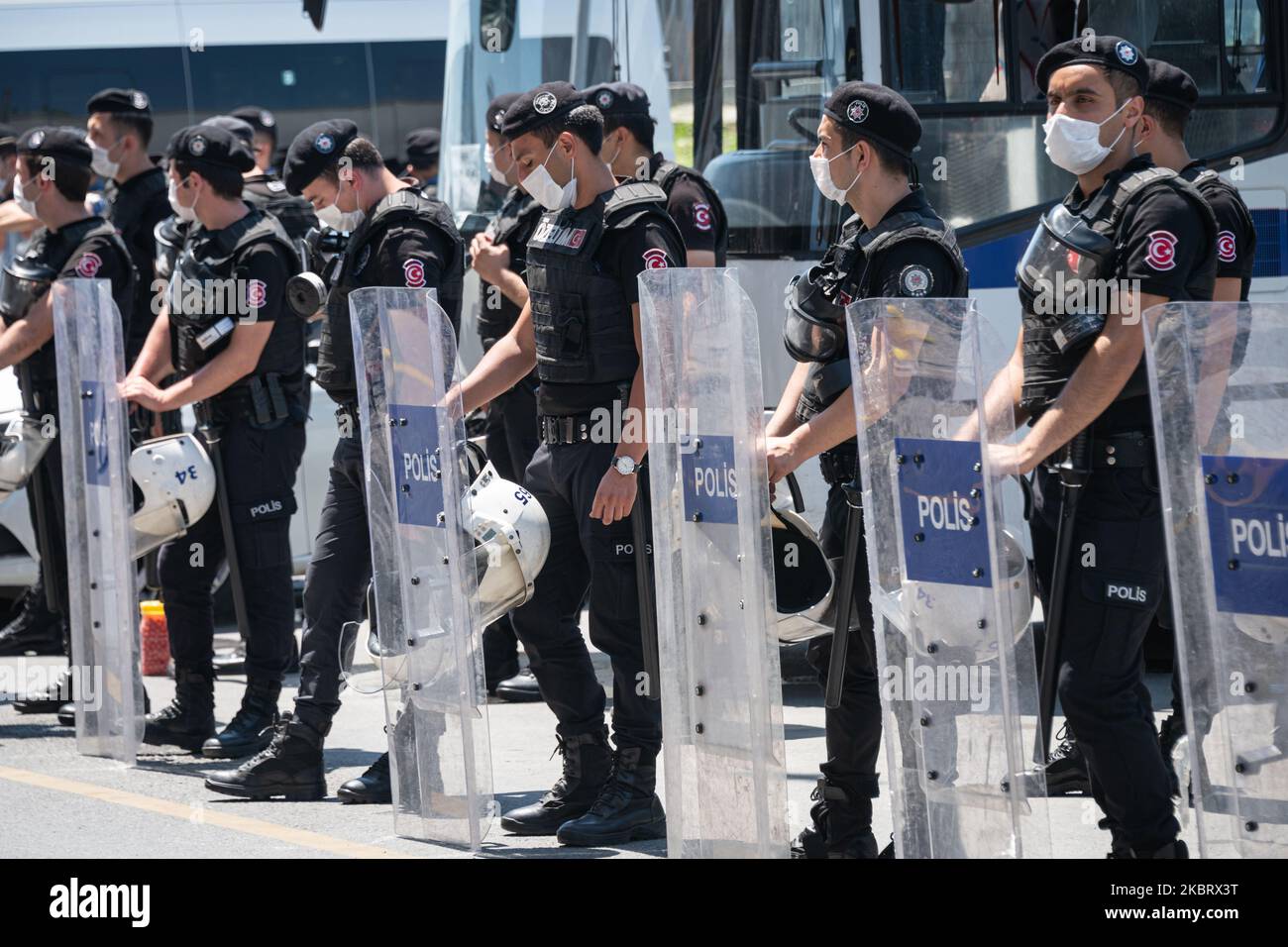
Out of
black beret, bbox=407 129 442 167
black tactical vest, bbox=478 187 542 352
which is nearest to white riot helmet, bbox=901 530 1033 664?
black tactical vest, bbox=478 187 542 352

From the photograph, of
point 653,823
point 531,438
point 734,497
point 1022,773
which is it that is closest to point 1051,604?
point 1022,773

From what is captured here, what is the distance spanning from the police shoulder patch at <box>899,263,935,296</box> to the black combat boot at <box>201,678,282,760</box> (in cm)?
308

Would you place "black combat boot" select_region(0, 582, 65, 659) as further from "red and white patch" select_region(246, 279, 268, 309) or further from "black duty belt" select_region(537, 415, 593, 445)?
"black duty belt" select_region(537, 415, 593, 445)

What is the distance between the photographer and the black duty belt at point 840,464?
464 centimetres

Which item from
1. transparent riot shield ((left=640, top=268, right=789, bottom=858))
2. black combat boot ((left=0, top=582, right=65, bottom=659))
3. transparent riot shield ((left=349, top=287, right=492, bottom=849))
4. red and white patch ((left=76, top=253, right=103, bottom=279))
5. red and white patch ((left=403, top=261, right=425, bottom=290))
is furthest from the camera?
black combat boot ((left=0, top=582, right=65, bottom=659))

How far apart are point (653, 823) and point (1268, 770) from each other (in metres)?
2.10

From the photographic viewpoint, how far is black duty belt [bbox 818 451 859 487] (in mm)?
4645

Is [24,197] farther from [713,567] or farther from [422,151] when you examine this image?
[422,151]

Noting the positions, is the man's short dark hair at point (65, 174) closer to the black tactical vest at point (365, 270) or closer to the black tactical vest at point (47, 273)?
the black tactical vest at point (47, 273)

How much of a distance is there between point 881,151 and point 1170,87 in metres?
1.15

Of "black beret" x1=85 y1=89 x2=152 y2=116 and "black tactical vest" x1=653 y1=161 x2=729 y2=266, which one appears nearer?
"black tactical vest" x1=653 y1=161 x2=729 y2=266

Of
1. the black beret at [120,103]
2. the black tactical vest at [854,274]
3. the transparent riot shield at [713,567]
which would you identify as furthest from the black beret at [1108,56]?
the black beret at [120,103]

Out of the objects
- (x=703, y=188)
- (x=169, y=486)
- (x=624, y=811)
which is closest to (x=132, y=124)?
(x=169, y=486)

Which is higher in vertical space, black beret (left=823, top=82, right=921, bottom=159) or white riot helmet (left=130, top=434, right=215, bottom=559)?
black beret (left=823, top=82, right=921, bottom=159)
